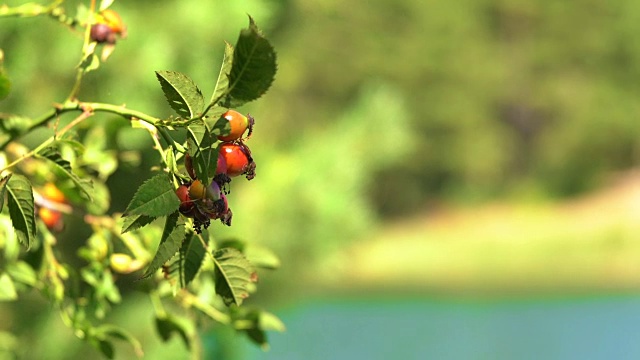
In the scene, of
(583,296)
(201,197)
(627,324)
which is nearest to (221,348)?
(201,197)

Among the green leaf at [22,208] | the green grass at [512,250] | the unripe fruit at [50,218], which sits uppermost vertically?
the green grass at [512,250]

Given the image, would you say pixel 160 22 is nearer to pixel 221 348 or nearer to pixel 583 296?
pixel 221 348

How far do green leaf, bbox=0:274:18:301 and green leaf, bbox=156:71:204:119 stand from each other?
402mm

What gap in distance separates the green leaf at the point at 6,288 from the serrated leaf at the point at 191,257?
338 mm

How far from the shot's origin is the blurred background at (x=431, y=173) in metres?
3.10

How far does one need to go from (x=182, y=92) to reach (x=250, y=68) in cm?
4

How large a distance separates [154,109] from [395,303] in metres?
8.56

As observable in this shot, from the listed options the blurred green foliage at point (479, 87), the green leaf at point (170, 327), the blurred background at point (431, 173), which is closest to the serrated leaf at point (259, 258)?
the green leaf at point (170, 327)

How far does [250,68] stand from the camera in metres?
0.47

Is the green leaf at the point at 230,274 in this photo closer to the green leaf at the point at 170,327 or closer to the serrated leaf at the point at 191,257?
the serrated leaf at the point at 191,257

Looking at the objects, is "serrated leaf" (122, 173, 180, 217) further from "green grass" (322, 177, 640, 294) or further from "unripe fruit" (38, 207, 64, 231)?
"green grass" (322, 177, 640, 294)

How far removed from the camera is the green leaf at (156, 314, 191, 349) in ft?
2.84

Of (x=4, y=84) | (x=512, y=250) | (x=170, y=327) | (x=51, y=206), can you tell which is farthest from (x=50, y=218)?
(x=512, y=250)

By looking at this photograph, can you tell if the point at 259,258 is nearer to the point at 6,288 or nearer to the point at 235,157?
the point at 6,288
